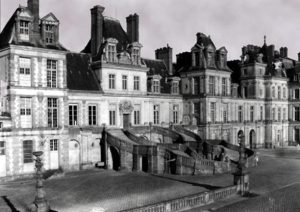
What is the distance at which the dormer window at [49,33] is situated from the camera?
33003 millimetres

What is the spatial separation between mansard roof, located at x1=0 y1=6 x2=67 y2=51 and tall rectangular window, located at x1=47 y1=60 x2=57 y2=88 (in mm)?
1406

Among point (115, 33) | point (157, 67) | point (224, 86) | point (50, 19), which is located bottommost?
point (224, 86)

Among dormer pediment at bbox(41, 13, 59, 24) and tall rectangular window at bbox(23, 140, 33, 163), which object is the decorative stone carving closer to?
dormer pediment at bbox(41, 13, 59, 24)

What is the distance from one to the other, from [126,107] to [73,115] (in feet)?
22.3

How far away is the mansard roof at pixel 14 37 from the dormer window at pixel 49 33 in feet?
1.71

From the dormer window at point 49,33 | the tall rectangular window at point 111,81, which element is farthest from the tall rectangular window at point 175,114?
the dormer window at point 49,33

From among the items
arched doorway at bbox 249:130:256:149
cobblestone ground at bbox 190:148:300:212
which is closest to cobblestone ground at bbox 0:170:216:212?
cobblestone ground at bbox 190:148:300:212

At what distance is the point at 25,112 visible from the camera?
3123 centimetres

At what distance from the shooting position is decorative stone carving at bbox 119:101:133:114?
40.6 metres

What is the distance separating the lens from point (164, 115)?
4616 centimetres

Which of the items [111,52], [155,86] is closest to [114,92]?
[111,52]

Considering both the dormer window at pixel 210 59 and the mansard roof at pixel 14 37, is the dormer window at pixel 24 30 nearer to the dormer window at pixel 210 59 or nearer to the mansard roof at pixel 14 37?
the mansard roof at pixel 14 37

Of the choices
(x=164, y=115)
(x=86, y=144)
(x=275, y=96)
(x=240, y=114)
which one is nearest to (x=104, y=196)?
(x=86, y=144)

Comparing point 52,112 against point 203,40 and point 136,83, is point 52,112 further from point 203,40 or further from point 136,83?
point 203,40
